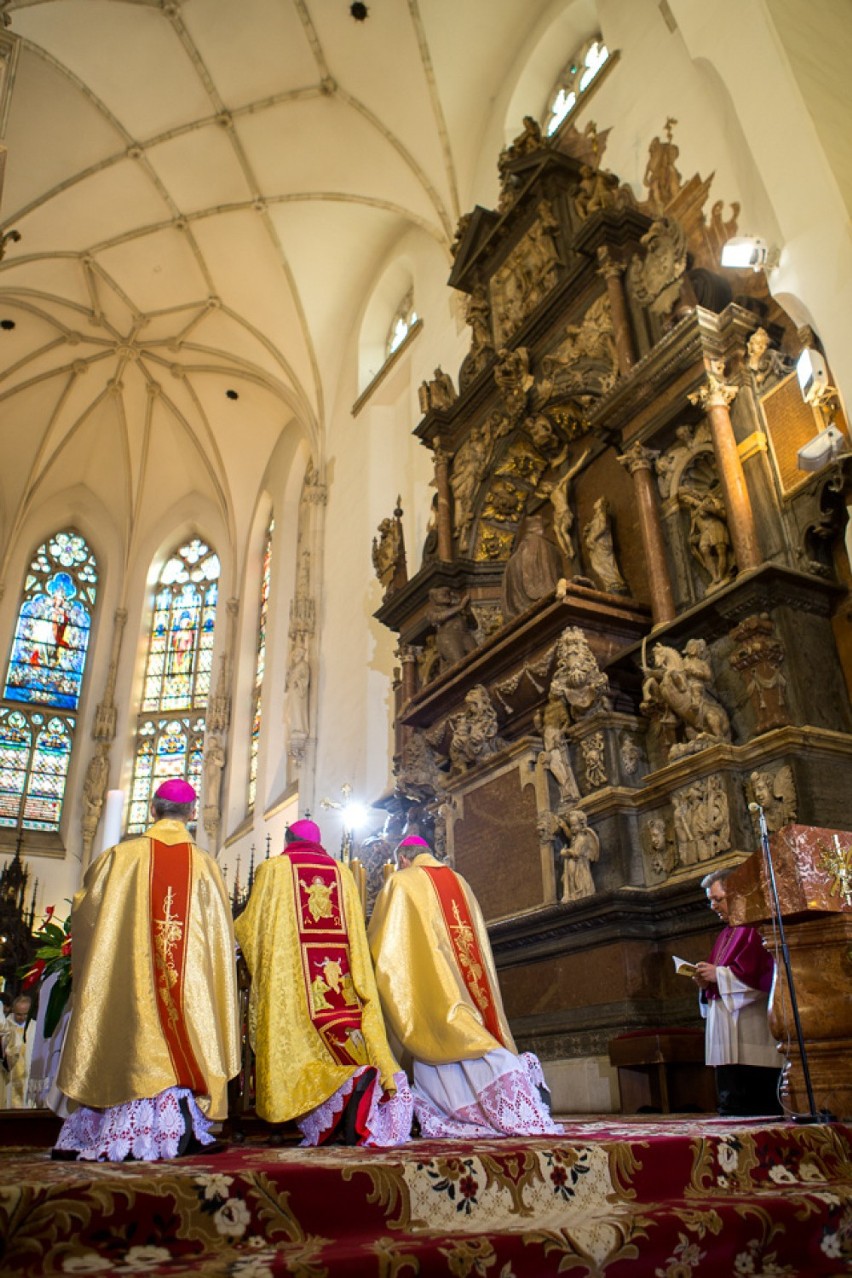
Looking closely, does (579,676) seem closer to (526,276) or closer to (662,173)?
(662,173)

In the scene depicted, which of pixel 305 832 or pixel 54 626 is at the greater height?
pixel 54 626

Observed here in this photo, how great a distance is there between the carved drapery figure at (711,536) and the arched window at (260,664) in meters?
11.8

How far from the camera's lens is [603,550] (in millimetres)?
8812

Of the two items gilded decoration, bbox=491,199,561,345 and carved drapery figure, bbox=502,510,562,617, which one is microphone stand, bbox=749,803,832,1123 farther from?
gilded decoration, bbox=491,199,561,345

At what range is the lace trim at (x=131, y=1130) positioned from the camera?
3428 mm

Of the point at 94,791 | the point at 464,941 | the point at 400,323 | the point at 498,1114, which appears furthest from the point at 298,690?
the point at 498,1114

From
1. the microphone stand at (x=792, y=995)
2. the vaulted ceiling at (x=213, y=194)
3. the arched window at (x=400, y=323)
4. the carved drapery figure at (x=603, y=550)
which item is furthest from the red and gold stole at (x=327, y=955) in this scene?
the arched window at (x=400, y=323)

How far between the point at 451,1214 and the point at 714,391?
6445 mm

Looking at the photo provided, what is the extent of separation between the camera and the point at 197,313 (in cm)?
1892

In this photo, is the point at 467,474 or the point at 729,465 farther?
the point at 467,474

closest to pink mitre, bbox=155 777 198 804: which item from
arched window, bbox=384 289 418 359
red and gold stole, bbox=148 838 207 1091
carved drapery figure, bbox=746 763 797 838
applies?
red and gold stole, bbox=148 838 207 1091

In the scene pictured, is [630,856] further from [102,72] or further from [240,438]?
[240,438]

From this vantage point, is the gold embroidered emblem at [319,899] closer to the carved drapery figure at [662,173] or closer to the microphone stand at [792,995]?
the microphone stand at [792,995]

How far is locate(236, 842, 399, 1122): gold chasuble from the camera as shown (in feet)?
13.1
